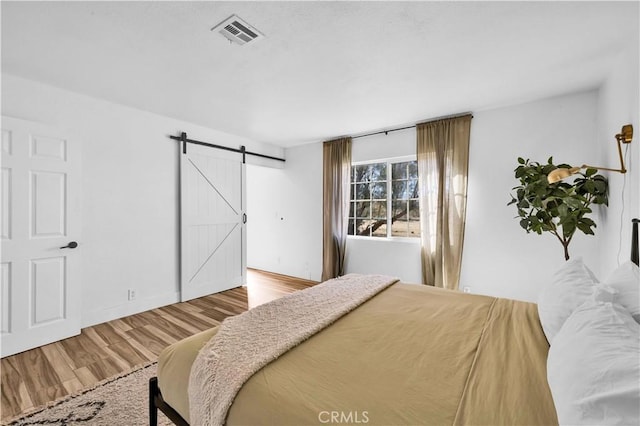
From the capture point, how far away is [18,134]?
8.18ft

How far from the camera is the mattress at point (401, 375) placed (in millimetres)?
879

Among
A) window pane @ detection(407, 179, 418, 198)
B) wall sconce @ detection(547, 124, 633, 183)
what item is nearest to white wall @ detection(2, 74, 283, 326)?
window pane @ detection(407, 179, 418, 198)

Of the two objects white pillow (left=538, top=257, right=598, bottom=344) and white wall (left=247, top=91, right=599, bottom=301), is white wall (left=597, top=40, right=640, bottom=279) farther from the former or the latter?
white pillow (left=538, top=257, right=598, bottom=344)

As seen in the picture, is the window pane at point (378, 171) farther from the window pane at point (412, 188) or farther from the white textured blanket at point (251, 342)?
the white textured blanket at point (251, 342)

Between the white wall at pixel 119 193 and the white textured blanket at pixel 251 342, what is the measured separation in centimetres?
251

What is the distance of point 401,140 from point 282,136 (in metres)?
1.89

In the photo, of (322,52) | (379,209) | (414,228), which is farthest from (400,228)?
(322,52)

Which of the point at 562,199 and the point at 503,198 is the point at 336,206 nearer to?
the point at 503,198

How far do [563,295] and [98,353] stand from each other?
3.45 m

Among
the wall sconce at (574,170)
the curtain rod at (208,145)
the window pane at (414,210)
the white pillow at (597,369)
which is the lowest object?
the white pillow at (597,369)

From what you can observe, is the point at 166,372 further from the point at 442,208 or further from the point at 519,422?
the point at 442,208

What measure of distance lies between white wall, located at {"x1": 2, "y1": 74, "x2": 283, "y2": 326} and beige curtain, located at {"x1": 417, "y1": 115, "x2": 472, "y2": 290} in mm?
3326

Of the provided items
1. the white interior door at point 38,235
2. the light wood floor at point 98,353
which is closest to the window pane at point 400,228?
the light wood floor at point 98,353

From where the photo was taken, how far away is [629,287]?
3.87ft
